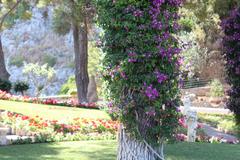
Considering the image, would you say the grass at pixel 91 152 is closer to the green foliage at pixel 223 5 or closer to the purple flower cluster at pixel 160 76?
the purple flower cluster at pixel 160 76

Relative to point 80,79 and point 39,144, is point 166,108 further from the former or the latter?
point 80,79

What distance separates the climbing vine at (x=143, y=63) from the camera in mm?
5648

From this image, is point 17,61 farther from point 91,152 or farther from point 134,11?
point 134,11

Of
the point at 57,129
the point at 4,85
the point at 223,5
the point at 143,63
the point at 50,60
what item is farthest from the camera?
the point at 50,60

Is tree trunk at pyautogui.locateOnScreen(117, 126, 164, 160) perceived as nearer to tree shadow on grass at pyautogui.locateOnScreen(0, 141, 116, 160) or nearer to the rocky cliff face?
tree shadow on grass at pyautogui.locateOnScreen(0, 141, 116, 160)

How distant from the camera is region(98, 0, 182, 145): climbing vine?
5648mm

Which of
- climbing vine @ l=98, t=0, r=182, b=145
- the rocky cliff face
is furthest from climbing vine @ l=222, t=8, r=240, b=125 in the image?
the rocky cliff face

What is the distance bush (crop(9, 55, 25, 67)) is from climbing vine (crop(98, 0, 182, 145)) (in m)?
60.1

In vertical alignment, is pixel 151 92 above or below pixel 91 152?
above

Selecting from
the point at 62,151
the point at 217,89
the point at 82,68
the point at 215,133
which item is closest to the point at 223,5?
the point at 82,68

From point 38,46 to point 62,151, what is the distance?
60.6 m

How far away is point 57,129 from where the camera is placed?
1156 centimetres

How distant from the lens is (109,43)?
19.0ft

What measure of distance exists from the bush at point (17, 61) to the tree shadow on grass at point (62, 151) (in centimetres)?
5628
